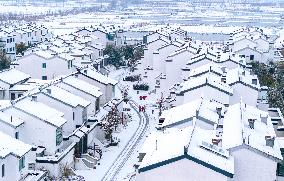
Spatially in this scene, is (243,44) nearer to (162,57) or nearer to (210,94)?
(162,57)

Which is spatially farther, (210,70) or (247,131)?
(210,70)

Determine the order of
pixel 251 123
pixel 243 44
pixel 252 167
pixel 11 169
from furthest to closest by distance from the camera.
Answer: pixel 243 44 → pixel 251 123 → pixel 11 169 → pixel 252 167

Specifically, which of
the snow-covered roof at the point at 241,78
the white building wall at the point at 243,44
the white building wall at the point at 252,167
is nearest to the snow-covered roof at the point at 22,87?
the snow-covered roof at the point at 241,78

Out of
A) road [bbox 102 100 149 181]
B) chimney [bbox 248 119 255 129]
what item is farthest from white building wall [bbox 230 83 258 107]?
chimney [bbox 248 119 255 129]

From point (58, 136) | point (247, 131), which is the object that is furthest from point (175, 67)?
point (247, 131)

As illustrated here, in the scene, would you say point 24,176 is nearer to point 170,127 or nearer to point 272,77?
point 170,127

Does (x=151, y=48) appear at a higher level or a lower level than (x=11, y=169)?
higher

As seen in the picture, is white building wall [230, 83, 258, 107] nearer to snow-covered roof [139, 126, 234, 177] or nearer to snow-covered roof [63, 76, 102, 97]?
snow-covered roof [63, 76, 102, 97]
